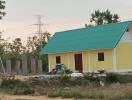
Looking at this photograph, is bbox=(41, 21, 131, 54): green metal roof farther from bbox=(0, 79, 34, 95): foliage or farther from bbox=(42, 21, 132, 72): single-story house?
bbox=(0, 79, 34, 95): foliage

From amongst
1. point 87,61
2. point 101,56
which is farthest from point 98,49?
point 87,61

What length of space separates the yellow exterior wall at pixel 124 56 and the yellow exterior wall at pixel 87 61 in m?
0.74

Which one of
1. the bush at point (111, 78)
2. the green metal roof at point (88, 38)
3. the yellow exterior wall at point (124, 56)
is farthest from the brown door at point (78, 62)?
the bush at point (111, 78)

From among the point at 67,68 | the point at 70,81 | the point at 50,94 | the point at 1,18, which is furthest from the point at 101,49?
the point at 50,94

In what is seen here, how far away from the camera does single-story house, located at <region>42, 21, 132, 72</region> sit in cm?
4459

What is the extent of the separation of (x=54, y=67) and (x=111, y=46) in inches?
356

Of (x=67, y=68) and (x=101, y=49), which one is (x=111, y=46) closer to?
(x=101, y=49)

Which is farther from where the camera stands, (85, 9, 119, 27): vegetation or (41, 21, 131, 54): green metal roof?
(85, 9, 119, 27): vegetation

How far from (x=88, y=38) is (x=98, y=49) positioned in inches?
101

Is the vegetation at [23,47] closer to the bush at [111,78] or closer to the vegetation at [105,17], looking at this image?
the vegetation at [105,17]

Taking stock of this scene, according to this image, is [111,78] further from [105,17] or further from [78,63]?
[105,17]

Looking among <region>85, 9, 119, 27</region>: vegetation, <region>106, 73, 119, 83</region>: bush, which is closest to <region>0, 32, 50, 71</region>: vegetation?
<region>85, 9, 119, 27</region>: vegetation

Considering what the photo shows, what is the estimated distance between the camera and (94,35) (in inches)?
1865

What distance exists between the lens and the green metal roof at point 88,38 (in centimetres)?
4453
